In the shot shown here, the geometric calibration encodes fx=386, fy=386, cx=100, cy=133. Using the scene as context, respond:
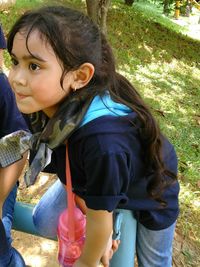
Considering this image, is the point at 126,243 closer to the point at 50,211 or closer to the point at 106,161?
the point at 50,211

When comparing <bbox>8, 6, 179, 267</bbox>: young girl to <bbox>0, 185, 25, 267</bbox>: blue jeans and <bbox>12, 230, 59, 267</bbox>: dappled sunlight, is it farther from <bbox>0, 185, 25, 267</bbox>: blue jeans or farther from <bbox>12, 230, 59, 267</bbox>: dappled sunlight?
<bbox>12, 230, 59, 267</bbox>: dappled sunlight

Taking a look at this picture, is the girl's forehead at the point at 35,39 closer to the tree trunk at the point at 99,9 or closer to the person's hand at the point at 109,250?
the person's hand at the point at 109,250

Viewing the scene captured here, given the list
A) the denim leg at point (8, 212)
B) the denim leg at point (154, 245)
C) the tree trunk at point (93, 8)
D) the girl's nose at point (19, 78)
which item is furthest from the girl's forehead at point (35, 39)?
the tree trunk at point (93, 8)

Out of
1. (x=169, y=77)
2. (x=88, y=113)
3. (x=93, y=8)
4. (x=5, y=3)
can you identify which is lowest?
(x=169, y=77)

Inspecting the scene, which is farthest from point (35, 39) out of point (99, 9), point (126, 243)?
point (99, 9)

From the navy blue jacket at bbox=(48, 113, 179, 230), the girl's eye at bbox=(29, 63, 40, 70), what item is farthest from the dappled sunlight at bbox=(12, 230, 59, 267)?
the girl's eye at bbox=(29, 63, 40, 70)

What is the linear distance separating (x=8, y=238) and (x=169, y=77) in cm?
562

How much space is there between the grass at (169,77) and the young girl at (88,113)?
1663 millimetres

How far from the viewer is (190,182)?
3.78 m

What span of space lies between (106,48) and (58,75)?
9.8 inches

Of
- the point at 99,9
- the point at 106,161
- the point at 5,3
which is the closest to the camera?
the point at 106,161

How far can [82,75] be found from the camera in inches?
55.5

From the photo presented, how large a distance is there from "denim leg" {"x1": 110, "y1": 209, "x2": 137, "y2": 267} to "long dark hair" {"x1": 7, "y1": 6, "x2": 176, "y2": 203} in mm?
208

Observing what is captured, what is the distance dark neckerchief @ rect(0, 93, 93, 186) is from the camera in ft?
4.51
